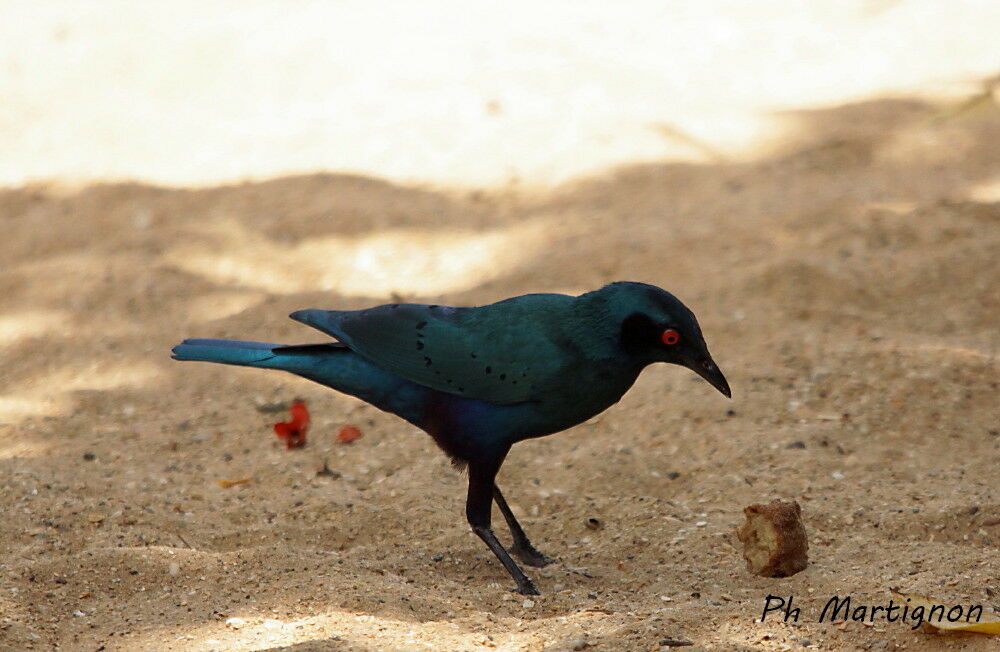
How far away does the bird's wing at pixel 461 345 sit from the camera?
11.7ft

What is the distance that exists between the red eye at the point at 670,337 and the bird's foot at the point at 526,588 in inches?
33.4

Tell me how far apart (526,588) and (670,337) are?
34.8 inches

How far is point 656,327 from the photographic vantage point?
3.46 meters

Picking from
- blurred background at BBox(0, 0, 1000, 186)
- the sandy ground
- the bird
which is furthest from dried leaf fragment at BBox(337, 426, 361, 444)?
blurred background at BBox(0, 0, 1000, 186)

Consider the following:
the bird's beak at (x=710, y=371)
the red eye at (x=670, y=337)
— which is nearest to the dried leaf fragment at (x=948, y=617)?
the bird's beak at (x=710, y=371)

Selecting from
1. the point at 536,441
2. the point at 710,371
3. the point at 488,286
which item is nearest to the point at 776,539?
the point at 710,371

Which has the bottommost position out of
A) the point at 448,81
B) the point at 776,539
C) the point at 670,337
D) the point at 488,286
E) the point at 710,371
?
the point at 776,539

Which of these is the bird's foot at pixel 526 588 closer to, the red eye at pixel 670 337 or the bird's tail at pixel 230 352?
the red eye at pixel 670 337

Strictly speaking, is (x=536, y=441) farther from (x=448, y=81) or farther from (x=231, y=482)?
(x=448, y=81)

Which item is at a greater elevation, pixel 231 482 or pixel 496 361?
pixel 496 361

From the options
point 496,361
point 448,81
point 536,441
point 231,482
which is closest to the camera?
point 496,361

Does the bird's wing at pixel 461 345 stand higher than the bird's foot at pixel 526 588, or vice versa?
the bird's wing at pixel 461 345

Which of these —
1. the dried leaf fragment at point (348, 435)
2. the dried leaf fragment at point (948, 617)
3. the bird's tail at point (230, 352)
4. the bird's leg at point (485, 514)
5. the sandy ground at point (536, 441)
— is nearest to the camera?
the dried leaf fragment at point (948, 617)

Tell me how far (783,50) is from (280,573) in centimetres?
713
